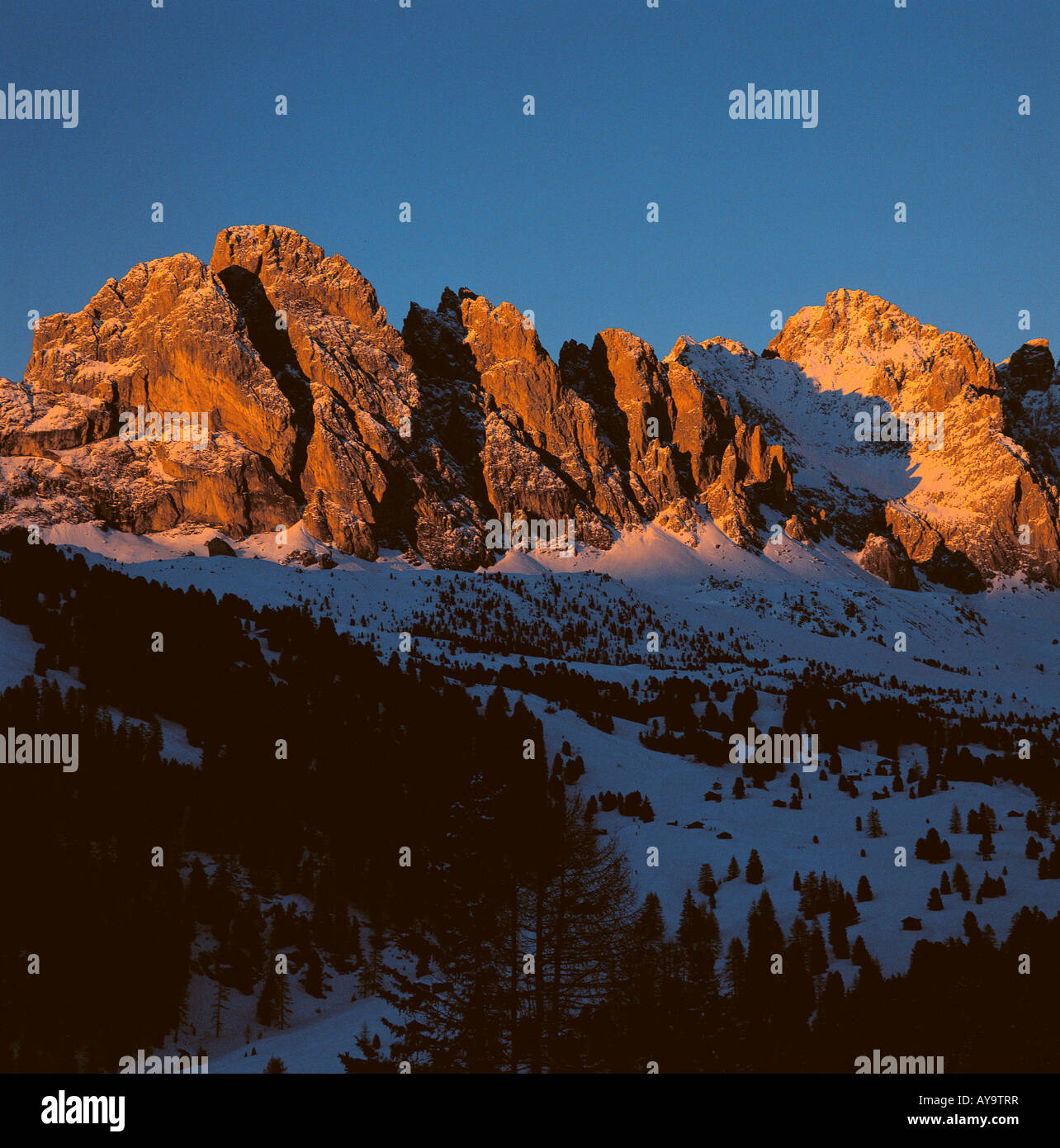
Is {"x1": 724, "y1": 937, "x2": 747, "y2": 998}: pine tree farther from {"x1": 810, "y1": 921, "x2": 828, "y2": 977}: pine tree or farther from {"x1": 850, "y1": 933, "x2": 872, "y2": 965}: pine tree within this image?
{"x1": 850, "y1": 933, "x2": 872, "y2": 965}: pine tree

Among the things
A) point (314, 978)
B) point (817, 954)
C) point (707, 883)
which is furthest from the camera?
point (707, 883)

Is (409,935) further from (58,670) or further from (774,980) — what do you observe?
(58,670)

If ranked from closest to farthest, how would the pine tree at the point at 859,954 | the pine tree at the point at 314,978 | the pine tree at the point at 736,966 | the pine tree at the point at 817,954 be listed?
the pine tree at the point at 736,966, the pine tree at the point at 859,954, the pine tree at the point at 817,954, the pine tree at the point at 314,978

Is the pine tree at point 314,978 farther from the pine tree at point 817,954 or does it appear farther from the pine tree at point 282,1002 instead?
the pine tree at point 817,954

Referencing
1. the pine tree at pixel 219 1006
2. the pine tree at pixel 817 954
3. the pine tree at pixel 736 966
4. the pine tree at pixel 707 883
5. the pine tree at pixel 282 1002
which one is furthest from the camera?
the pine tree at pixel 707 883

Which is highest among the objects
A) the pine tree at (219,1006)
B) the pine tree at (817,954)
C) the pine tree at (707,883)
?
the pine tree at (707,883)

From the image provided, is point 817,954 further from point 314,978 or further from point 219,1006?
point 219,1006

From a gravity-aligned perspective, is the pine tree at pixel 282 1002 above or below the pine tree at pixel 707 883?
below

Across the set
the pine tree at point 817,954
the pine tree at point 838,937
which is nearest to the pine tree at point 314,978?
the pine tree at point 817,954

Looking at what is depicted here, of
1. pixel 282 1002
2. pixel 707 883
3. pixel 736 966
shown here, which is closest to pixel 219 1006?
pixel 282 1002

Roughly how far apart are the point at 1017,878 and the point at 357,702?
97.1 m
